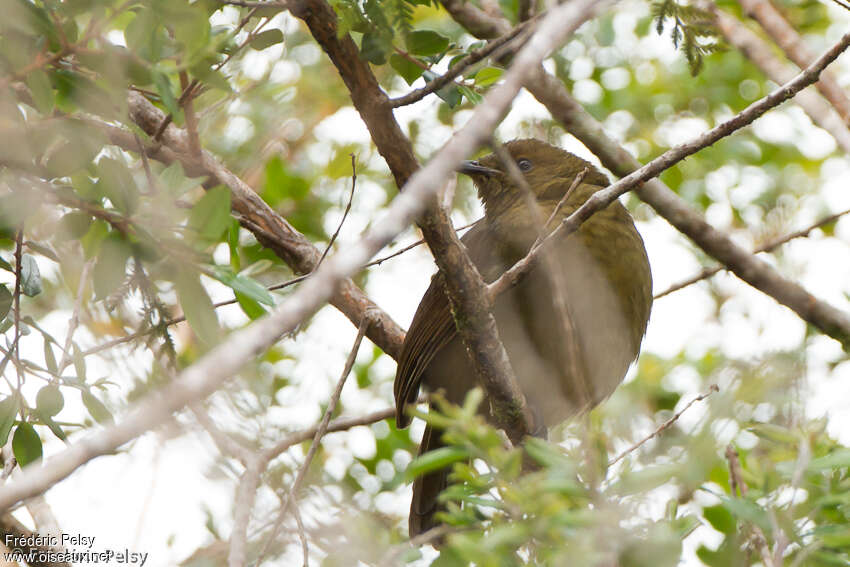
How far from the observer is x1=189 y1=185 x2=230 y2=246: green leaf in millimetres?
2166

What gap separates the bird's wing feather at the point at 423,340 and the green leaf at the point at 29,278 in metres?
1.67

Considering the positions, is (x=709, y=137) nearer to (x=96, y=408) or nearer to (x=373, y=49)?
(x=373, y=49)

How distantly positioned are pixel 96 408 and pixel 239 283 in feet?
3.26

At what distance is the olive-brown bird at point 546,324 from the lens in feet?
13.0

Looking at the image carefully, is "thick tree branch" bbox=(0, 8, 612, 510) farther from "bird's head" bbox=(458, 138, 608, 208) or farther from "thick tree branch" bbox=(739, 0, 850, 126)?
"thick tree branch" bbox=(739, 0, 850, 126)

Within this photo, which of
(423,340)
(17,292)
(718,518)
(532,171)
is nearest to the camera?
(17,292)

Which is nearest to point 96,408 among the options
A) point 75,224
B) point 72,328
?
point 72,328

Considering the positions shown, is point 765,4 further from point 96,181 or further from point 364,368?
point 96,181

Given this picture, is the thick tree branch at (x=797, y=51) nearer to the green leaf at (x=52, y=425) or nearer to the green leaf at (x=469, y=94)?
the green leaf at (x=469, y=94)

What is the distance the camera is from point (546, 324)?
397cm

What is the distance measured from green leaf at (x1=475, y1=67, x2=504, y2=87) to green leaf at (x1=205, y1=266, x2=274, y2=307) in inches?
53.5

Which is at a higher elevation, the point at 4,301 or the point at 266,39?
the point at 266,39

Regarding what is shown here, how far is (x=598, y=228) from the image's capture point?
4090mm

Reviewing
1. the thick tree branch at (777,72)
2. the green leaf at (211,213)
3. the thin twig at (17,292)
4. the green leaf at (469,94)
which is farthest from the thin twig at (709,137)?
the thick tree branch at (777,72)
